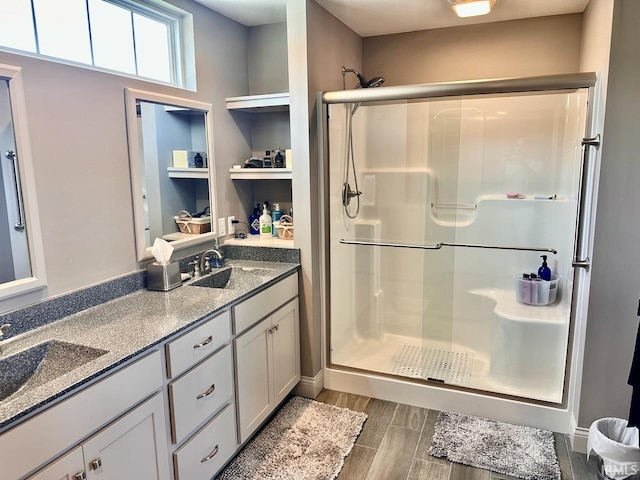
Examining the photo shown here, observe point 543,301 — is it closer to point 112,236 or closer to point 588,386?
point 588,386

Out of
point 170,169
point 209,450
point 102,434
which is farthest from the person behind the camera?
point 170,169

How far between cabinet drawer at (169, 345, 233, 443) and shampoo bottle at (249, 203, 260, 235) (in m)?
1.21

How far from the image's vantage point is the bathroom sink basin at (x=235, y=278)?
2.47 metres

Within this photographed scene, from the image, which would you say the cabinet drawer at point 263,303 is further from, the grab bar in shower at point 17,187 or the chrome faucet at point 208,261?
the grab bar in shower at point 17,187

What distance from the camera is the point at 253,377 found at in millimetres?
2379

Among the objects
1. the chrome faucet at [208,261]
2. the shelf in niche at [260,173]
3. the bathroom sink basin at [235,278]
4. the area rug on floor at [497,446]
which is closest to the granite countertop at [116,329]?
the bathroom sink basin at [235,278]

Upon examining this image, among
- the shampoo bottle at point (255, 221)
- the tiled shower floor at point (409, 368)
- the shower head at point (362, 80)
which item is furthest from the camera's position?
the shampoo bottle at point (255, 221)

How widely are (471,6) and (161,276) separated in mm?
2296

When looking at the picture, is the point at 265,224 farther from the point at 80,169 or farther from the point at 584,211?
the point at 584,211

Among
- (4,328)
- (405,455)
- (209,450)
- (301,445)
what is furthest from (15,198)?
(405,455)

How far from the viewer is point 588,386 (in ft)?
7.60

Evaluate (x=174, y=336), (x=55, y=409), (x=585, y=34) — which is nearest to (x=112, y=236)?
(x=174, y=336)

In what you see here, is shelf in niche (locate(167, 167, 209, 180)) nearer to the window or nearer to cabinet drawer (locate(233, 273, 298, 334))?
the window

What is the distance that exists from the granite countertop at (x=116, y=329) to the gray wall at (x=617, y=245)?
169 centimetres
